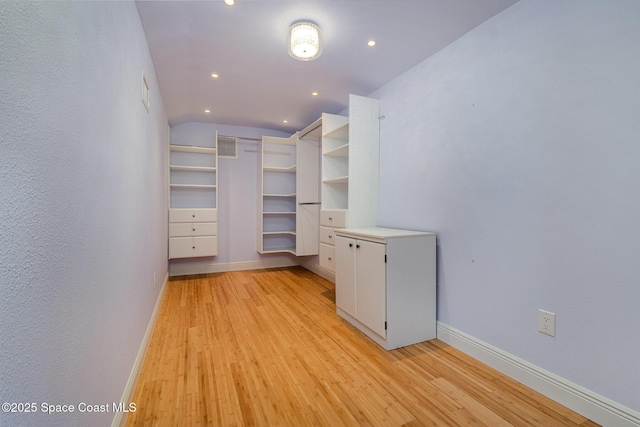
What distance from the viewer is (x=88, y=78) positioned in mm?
964

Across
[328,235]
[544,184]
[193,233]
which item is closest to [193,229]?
[193,233]

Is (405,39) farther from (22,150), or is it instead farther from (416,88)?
(22,150)

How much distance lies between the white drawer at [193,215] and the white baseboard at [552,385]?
347 centimetres

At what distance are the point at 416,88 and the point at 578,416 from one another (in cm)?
243

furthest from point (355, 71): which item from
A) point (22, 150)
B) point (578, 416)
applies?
point (578, 416)

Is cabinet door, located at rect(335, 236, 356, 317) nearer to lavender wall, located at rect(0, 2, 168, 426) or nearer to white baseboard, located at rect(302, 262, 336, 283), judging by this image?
white baseboard, located at rect(302, 262, 336, 283)

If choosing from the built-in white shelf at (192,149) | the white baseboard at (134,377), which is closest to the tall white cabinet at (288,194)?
the built-in white shelf at (192,149)

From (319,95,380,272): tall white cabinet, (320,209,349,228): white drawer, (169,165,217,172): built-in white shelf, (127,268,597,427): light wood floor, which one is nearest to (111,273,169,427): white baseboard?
(127,268,597,427): light wood floor

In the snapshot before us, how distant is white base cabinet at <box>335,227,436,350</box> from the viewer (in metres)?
2.06

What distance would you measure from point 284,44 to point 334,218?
69.1 inches

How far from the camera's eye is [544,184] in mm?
1596

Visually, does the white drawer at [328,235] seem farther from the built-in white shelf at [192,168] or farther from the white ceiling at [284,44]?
the built-in white shelf at [192,168]

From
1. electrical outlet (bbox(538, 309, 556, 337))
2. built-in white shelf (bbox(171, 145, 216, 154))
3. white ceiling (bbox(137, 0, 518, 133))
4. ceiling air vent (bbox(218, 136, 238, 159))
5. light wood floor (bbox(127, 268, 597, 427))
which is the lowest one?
light wood floor (bbox(127, 268, 597, 427))

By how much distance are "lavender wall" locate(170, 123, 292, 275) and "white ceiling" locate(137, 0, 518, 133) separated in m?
1.08
